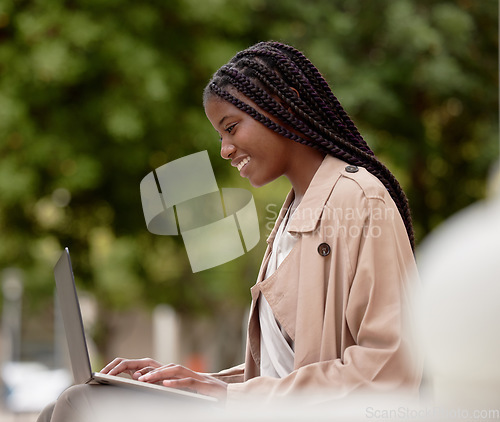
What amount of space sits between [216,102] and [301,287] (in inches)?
21.9

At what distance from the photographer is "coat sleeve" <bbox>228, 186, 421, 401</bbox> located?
165cm

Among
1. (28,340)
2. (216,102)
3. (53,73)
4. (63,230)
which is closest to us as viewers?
(216,102)

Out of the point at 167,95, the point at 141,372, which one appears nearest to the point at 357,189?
the point at 141,372

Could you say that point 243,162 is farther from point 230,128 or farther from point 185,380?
point 185,380

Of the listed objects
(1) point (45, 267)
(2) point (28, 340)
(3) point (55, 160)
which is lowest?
(2) point (28, 340)

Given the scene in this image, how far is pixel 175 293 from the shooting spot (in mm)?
11602

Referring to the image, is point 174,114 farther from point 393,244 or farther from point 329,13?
point 393,244

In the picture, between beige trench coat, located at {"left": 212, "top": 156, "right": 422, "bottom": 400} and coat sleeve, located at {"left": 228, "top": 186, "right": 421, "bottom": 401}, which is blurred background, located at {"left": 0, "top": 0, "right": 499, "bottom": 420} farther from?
coat sleeve, located at {"left": 228, "top": 186, "right": 421, "bottom": 401}

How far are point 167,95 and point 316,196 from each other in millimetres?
5845

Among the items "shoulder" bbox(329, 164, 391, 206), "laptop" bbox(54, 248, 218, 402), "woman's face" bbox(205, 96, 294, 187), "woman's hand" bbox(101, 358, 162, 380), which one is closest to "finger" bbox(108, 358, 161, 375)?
"woman's hand" bbox(101, 358, 162, 380)

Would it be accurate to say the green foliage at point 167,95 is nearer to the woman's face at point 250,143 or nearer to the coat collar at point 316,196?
the woman's face at point 250,143

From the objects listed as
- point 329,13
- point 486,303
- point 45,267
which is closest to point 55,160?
point 45,267

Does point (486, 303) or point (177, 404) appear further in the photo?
point (177, 404)

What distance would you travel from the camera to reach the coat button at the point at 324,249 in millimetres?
1841
